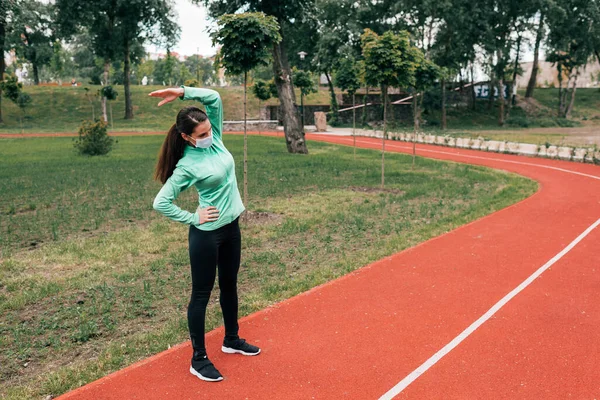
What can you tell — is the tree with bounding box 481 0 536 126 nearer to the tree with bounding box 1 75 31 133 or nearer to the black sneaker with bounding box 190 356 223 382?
the tree with bounding box 1 75 31 133

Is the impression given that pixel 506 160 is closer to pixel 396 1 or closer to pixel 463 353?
pixel 463 353

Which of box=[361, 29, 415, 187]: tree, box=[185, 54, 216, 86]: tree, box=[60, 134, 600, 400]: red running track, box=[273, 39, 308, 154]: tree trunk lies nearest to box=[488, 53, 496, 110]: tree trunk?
box=[273, 39, 308, 154]: tree trunk

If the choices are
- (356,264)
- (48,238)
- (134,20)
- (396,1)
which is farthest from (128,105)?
(356,264)

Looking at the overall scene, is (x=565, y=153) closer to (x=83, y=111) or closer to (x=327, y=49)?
(x=327, y=49)

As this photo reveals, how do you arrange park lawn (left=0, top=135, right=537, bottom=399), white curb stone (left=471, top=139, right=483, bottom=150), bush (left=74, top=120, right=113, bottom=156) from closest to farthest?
park lawn (left=0, top=135, right=537, bottom=399), bush (left=74, top=120, right=113, bottom=156), white curb stone (left=471, top=139, right=483, bottom=150)

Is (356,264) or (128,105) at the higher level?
(128,105)

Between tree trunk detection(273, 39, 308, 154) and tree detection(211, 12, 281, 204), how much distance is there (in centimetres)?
967

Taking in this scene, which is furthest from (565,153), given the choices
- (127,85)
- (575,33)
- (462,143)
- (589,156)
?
(127,85)

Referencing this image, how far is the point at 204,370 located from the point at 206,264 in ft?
2.74

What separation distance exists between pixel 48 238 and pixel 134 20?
40.2 m

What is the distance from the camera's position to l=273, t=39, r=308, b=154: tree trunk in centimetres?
2019

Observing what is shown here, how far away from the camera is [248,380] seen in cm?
400

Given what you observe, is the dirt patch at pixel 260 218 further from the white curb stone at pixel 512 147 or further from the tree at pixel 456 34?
the tree at pixel 456 34

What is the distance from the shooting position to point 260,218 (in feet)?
33.6
